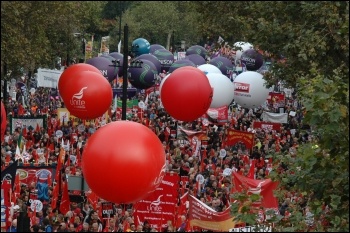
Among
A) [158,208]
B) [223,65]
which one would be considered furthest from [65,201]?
[223,65]

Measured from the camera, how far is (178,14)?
74875 mm

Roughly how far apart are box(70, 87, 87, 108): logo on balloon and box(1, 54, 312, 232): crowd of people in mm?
1914

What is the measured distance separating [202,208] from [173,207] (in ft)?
2.90

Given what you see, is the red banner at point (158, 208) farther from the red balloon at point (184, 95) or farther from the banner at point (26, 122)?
the banner at point (26, 122)

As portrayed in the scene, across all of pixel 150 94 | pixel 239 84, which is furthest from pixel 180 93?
pixel 150 94

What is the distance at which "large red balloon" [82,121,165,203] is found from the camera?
37.3ft

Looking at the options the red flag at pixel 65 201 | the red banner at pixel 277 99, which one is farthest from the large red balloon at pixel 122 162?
the red banner at pixel 277 99

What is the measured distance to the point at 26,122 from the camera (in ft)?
92.8

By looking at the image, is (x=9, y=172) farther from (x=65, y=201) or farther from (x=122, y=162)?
(x=65, y=201)

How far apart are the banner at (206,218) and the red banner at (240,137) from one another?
11.2 meters

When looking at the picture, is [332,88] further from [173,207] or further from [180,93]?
[180,93]

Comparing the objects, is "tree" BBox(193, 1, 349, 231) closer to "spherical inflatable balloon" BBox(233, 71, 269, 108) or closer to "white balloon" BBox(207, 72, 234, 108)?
"white balloon" BBox(207, 72, 234, 108)

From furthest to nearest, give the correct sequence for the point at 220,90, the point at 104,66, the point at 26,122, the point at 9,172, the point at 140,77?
the point at 140,77 < the point at 220,90 < the point at 26,122 < the point at 104,66 < the point at 9,172

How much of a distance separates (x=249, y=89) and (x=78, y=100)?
14087 mm
